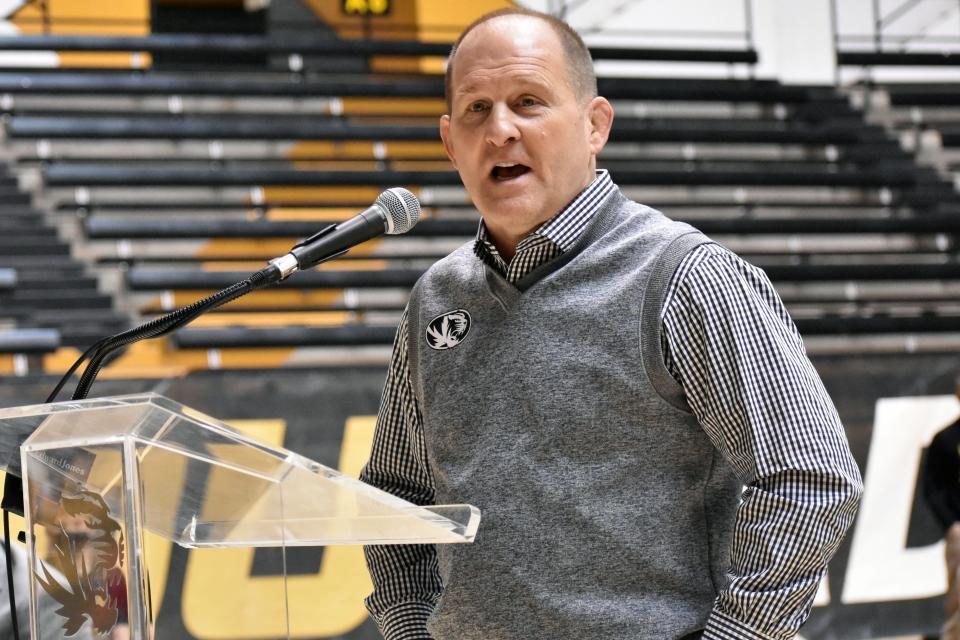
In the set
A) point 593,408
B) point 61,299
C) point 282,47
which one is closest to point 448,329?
point 593,408

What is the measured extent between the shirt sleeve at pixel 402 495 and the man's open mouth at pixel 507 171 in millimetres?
228

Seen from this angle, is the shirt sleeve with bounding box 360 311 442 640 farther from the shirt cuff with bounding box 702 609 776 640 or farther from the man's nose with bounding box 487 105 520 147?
the shirt cuff with bounding box 702 609 776 640

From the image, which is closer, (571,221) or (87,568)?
(87,568)

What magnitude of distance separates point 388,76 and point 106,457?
5.99 meters

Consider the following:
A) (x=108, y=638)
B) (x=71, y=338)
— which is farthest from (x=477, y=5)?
(x=108, y=638)

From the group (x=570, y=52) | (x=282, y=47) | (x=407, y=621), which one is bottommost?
(x=407, y=621)

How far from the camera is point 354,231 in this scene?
1264 mm

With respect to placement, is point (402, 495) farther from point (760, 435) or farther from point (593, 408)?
point (760, 435)

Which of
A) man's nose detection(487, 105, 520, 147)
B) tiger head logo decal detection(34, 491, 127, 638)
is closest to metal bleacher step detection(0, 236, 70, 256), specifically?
man's nose detection(487, 105, 520, 147)

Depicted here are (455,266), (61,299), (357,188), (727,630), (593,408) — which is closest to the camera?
(727,630)

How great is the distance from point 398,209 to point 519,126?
16 centimetres

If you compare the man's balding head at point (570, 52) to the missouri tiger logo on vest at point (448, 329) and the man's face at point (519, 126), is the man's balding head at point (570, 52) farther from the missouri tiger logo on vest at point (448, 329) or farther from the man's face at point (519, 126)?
the missouri tiger logo on vest at point (448, 329)

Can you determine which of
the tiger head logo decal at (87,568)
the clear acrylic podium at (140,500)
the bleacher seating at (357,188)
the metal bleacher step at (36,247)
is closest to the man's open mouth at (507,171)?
the clear acrylic podium at (140,500)

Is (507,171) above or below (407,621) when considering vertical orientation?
above
